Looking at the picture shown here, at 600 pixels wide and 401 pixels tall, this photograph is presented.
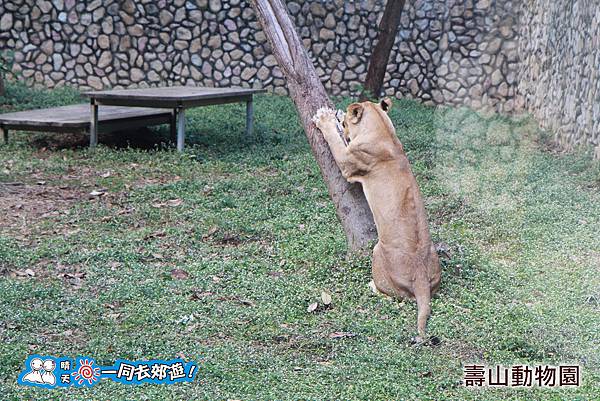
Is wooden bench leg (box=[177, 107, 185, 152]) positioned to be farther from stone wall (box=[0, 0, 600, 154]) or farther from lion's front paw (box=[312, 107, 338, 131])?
stone wall (box=[0, 0, 600, 154])

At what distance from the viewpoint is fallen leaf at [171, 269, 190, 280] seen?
574 centimetres

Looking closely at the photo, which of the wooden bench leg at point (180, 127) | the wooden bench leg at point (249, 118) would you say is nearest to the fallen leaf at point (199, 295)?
the wooden bench leg at point (180, 127)

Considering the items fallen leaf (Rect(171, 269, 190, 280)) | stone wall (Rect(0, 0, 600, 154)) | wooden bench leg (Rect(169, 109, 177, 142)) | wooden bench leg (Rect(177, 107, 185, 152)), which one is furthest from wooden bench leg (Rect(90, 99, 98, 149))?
stone wall (Rect(0, 0, 600, 154))

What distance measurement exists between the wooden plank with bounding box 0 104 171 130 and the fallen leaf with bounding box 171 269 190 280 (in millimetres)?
4133

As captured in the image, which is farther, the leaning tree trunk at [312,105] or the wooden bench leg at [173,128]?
the wooden bench leg at [173,128]

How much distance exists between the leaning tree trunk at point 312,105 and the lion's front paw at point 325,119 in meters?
0.08

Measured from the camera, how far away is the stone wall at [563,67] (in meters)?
9.27

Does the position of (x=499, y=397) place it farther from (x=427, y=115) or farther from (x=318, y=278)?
(x=427, y=115)

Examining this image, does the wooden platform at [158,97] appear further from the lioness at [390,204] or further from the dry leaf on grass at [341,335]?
the dry leaf on grass at [341,335]

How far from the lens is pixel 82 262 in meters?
5.96

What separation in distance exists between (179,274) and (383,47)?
7.50 m

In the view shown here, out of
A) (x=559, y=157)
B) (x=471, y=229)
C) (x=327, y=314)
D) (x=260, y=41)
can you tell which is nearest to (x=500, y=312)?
(x=327, y=314)

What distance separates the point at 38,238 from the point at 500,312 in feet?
11.3

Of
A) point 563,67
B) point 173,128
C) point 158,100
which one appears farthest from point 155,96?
point 563,67
